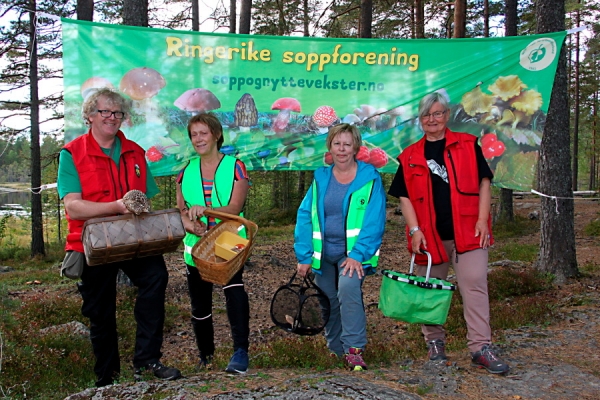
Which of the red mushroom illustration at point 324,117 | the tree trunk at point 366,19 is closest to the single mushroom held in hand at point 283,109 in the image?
the red mushroom illustration at point 324,117

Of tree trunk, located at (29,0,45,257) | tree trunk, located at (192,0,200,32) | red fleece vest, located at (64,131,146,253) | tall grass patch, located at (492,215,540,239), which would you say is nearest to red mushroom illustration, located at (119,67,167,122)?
red fleece vest, located at (64,131,146,253)

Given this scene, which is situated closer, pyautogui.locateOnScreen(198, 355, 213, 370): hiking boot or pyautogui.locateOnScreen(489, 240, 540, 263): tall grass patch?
pyautogui.locateOnScreen(198, 355, 213, 370): hiking boot

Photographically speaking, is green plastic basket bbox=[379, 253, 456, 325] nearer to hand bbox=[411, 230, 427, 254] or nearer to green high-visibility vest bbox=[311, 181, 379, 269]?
hand bbox=[411, 230, 427, 254]

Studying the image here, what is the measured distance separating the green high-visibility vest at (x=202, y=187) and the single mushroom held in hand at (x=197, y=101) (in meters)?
2.32

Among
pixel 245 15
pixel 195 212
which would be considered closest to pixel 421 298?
pixel 195 212

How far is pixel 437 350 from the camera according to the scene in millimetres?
4145

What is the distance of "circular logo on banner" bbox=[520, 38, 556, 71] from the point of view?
20.5 ft

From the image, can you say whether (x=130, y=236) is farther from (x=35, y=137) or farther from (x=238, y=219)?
(x=35, y=137)

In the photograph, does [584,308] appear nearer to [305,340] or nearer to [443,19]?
[305,340]

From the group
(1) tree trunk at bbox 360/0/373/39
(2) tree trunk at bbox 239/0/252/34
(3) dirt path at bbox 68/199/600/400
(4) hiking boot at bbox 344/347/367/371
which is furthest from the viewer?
(1) tree trunk at bbox 360/0/373/39

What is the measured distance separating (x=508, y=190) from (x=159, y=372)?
1440cm

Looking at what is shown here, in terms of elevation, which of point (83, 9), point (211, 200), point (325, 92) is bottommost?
point (211, 200)

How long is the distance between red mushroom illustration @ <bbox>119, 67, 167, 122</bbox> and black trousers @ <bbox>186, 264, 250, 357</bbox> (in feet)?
9.22

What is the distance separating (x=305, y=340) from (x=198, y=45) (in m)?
3.75
